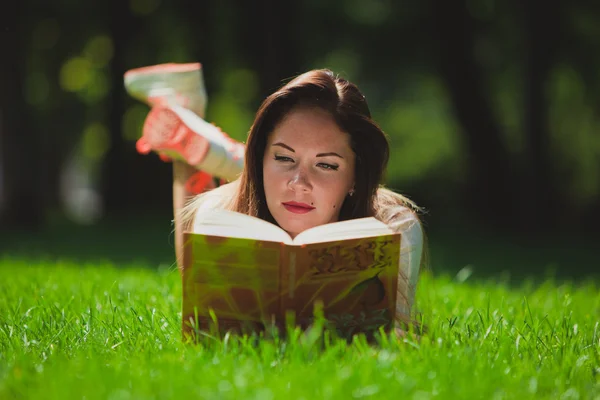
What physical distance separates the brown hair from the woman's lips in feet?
0.90

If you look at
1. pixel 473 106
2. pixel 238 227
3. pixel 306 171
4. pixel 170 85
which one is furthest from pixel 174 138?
pixel 473 106

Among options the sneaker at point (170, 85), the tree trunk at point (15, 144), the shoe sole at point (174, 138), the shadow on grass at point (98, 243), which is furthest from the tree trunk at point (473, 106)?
the shoe sole at point (174, 138)

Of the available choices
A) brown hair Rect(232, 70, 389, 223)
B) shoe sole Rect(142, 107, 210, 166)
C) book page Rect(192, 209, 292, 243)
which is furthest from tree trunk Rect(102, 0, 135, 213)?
book page Rect(192, 209, 292, 243)

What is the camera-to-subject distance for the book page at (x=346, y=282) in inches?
82.7

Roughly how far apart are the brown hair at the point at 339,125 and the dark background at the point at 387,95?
3.75 meters

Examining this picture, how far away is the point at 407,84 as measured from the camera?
1631cm

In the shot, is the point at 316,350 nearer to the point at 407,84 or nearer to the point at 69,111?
the point at 407,84

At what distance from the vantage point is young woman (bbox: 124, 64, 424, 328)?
8.52 feet

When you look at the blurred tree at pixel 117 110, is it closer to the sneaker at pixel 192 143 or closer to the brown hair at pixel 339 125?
the sneaker at pixel 192 143

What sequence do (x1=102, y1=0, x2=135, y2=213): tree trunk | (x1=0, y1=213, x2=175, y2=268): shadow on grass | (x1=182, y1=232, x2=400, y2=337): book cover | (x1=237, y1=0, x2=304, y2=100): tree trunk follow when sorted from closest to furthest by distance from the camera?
1. (x1=182, y1=232, x2=400, y2=337): book cover
2. (x1=0, y1=213, x2=175, y2=268): shadow on grass
3. (x1=237, y1=0, x2=304, y2=100): tree trunk
4. (x1=102, y1=0, x2=135, y2=213): tree trunk

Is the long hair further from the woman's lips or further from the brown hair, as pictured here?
the woman's lips

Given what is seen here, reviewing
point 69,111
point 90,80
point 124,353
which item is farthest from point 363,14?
point 124,353

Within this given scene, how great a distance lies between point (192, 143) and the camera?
10.7 ft

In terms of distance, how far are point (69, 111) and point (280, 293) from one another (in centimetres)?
1746
